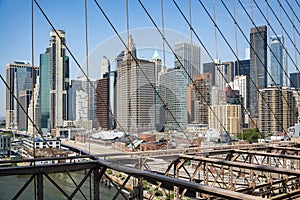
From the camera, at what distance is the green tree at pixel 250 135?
832 centimetres

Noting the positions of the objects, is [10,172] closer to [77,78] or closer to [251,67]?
[77,78]

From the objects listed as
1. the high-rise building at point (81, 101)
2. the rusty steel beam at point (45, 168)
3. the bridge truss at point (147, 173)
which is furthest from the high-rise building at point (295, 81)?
the rusty steel beam at point (45, 168)

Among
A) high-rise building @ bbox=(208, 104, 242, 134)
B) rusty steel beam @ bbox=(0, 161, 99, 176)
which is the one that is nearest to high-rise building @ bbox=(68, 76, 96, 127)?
high-rise building @ bbox=(208, 104, 242, 134)

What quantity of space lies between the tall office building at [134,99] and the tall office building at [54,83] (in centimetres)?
127

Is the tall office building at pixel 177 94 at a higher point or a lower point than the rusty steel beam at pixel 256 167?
higher

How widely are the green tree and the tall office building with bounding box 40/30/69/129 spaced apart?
452 centimetres

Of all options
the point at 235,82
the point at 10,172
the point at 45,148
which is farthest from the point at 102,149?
the point at 235,82

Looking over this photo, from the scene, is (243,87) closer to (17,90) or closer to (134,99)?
(134,99)

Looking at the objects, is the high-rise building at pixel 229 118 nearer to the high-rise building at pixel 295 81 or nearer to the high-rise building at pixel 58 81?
the high-rise building at pixel 295 81

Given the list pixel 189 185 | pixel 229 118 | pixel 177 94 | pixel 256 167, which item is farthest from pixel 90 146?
pixel 229 118

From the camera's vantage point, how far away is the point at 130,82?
7.26 meters

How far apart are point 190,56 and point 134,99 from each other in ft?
8.81

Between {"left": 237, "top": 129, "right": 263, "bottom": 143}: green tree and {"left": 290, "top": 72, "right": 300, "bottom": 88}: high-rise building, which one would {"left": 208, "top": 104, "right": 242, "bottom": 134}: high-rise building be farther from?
{"left": 290, "top": 72, "right": 300, "bottom": 88}: high-rise building

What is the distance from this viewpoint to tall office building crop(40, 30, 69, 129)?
5.72 meters
